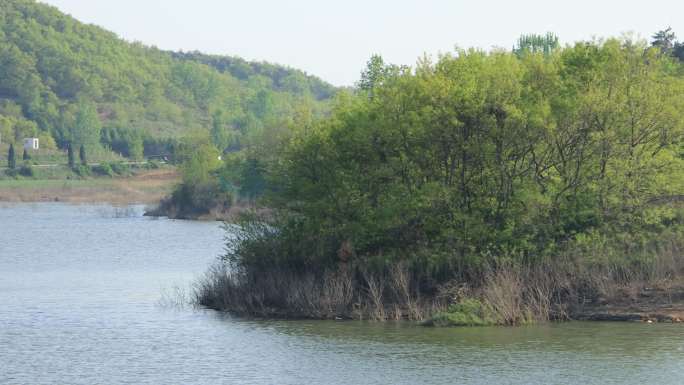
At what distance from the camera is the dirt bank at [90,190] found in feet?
421

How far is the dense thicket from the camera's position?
3672cm

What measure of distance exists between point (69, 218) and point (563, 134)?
6575cm

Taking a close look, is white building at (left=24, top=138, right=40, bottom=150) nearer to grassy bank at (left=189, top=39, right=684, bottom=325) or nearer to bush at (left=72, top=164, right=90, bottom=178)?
bush at (left=72, top=164, right=90, bottom=178)

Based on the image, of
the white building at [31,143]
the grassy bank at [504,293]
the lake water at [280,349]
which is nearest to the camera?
the lake water at [280,349]

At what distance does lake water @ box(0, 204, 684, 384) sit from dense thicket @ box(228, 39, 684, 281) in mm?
3134

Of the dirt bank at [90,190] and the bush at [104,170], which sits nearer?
the dirt bank at [90,190]

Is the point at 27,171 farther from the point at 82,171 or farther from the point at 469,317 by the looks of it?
the point at 469,317

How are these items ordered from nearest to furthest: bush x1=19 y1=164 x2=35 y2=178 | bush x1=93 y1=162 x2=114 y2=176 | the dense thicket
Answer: the dense thicket
bush x1=19 y1=164 x2=35 y2=178
bush x1=93 y1=162 x2=114 y2=176

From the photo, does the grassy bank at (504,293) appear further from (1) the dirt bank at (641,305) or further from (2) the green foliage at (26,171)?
(2) the green foliage at (26,171)

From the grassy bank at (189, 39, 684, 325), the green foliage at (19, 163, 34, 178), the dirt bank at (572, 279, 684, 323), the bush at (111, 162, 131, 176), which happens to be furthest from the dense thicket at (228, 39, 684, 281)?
the bush at (111, 162, 131, 176)

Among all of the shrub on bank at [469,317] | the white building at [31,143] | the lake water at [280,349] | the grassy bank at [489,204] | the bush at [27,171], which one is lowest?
the lake water at [280,349]

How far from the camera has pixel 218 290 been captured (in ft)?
129

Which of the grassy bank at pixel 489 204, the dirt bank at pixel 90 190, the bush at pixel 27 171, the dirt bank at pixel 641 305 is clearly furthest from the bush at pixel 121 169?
the dirt bank at pixel 641 305

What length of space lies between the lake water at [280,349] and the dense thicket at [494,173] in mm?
3134
